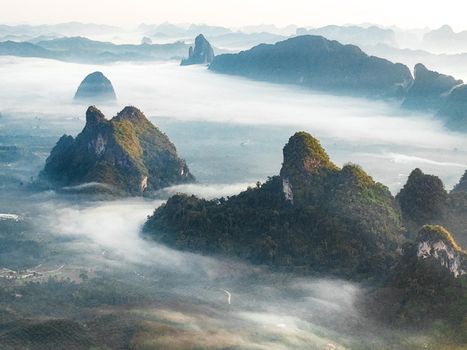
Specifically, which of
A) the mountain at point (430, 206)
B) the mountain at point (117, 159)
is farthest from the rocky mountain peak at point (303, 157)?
the mountain at point (117, 159)

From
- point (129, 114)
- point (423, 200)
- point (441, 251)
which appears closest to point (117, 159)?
point (129, 114)

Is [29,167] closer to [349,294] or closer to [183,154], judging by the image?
[183,154]

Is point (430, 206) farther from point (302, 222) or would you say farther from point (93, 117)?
point (93, 117)

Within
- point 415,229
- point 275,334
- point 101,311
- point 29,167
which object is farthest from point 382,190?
point 29,167

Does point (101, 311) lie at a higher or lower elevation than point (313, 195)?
lower

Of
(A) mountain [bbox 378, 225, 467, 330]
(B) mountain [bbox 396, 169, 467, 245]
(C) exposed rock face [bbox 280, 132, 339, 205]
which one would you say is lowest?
→ (A) mountain [bbox 378, 225, 467, 330]

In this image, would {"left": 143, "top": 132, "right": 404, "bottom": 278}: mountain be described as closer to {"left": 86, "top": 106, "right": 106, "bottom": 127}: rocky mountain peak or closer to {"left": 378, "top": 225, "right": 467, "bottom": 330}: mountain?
{"left": 378, "top": 225, "right": 467, "bottom": 330}: mountain

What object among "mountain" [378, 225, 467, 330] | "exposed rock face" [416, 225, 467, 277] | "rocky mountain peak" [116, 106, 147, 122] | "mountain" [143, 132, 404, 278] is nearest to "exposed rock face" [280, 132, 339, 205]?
"mountain" [143, 132, 404, 278]
